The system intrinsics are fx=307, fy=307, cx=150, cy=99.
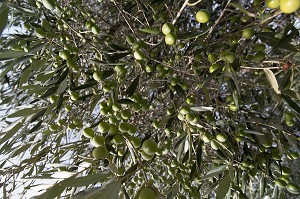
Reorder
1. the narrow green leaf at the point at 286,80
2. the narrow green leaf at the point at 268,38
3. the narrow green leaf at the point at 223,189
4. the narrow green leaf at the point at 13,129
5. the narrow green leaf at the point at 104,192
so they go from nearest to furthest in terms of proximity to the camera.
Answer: the narrow green leaf at the point at 104,192 < the narrow green leaf at the point at 268,38 < the narrow green leaf at the point at 286,80 < the narrow green leaf at the point at 223,189 < the narrow green leaf at the point at 13,129

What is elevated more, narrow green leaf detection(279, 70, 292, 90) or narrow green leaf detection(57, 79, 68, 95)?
narrow green leaf detection(57, 79, 68, 95)

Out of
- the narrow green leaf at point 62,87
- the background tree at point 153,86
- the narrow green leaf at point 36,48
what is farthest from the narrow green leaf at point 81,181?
the narrow green leaf at point 36,48

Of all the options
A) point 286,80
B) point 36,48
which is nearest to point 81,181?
point 36,48

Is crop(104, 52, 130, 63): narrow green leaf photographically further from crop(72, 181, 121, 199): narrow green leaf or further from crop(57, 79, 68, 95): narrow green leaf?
crop(72, 181, 121, 199): narrow green leaf

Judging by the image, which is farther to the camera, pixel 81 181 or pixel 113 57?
pixel 113 57

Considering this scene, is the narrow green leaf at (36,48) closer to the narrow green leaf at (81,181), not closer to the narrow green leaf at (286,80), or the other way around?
the narrow green leaf at (81,181)

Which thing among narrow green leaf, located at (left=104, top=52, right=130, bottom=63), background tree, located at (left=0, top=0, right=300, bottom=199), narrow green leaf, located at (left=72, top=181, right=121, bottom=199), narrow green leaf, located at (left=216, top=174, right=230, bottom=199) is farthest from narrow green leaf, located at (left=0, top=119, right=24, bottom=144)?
narrow green leaf, located at (left=216, top=174, right=230, bottom=199)

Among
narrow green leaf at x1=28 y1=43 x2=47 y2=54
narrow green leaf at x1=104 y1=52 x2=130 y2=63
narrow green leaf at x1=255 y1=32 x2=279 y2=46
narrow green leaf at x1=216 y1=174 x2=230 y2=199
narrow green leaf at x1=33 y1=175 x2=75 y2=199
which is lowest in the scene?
narrow green leaf at x1=216 y1=174 x2=230 y2=199

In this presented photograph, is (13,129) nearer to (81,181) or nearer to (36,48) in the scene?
(36,48)

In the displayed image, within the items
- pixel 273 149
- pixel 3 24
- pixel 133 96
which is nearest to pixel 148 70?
pixel 133 96

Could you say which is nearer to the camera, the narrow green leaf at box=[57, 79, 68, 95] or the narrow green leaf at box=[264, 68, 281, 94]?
the narrow green leaf at box=[264, 68, 281, 94]

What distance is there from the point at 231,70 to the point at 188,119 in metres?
0.32

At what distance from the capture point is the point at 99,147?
3.53ft

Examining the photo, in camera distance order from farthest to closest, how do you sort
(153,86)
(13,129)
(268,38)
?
(153,86)
(13,129)
(268,38)
